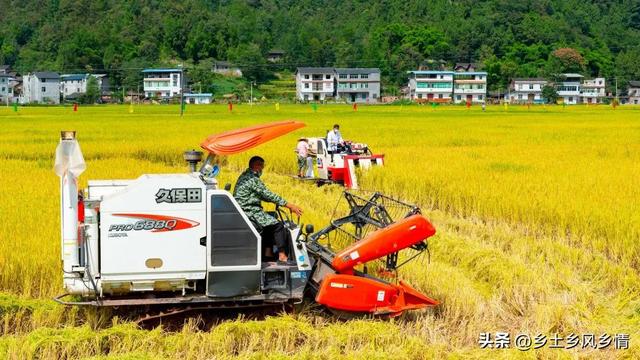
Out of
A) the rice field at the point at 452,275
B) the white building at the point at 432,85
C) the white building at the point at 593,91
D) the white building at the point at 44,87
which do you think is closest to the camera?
the rice field at the point at 452,275

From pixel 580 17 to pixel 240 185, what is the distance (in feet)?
553

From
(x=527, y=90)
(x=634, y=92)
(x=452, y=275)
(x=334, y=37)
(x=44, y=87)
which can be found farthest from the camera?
(x=334, y=37)

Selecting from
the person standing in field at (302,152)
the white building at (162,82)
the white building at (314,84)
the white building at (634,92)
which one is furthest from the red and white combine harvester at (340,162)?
the white building at (634,92)

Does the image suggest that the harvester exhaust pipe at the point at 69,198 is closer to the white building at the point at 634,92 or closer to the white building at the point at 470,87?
the white building at the point at 470,87

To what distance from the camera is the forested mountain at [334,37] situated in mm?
128000

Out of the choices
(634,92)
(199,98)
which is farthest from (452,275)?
(634,92)

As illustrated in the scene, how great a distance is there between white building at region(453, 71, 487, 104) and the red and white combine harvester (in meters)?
102

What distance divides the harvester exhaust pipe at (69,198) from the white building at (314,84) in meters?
109

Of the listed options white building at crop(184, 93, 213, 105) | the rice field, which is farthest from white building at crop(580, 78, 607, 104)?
the rice field

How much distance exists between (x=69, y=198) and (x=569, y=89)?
124m

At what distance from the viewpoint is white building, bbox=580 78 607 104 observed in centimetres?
12412

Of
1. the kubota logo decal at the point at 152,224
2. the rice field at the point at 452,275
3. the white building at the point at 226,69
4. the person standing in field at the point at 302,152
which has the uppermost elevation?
the white building at the point at 226,69

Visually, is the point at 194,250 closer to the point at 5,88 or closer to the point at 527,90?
the point at 5,88

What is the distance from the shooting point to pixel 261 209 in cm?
695
